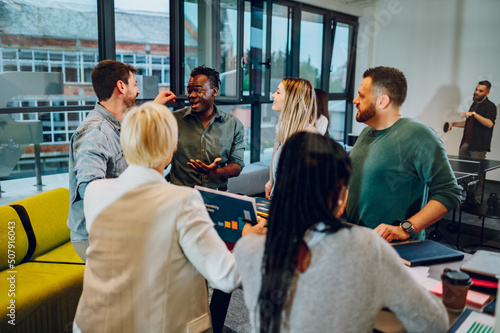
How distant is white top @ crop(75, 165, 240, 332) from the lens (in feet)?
3.72

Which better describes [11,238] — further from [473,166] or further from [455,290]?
[473,166]

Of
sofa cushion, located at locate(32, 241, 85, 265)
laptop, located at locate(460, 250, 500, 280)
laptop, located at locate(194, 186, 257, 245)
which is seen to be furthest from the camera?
sofa cushion, located at locate(32, 241, 85, 265)

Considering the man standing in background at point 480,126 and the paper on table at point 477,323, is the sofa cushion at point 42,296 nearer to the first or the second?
the paper on table at point 477,323

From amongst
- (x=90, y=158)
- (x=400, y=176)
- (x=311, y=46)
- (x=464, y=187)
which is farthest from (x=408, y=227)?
(x=311, y=46)

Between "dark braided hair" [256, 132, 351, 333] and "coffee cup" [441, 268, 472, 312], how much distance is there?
51cm

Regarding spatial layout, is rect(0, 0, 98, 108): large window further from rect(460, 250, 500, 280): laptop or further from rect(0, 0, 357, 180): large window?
rect(460, 250, 500, 280): laptop

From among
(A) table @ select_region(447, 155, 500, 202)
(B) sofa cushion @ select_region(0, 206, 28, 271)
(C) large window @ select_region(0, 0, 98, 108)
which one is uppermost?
(C) large window @ select_region(0, 0, 98, 108)

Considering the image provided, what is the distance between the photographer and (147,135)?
1.18 meters

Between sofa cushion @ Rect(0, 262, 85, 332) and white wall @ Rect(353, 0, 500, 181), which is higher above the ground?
white wall @ Rect(353, 0, 500, 181)

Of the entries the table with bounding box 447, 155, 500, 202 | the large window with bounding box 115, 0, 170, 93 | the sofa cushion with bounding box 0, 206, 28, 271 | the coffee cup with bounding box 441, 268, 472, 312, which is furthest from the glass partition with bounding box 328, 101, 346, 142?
the coffee cup with bounding box 441, 268, 472, 312

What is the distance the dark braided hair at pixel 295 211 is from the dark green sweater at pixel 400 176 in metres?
0.93

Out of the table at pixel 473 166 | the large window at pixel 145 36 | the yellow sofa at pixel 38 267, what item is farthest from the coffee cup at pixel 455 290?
the large window at pixel 145 36

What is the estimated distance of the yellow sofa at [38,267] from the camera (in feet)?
6.86

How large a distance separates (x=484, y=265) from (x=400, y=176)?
511mm
